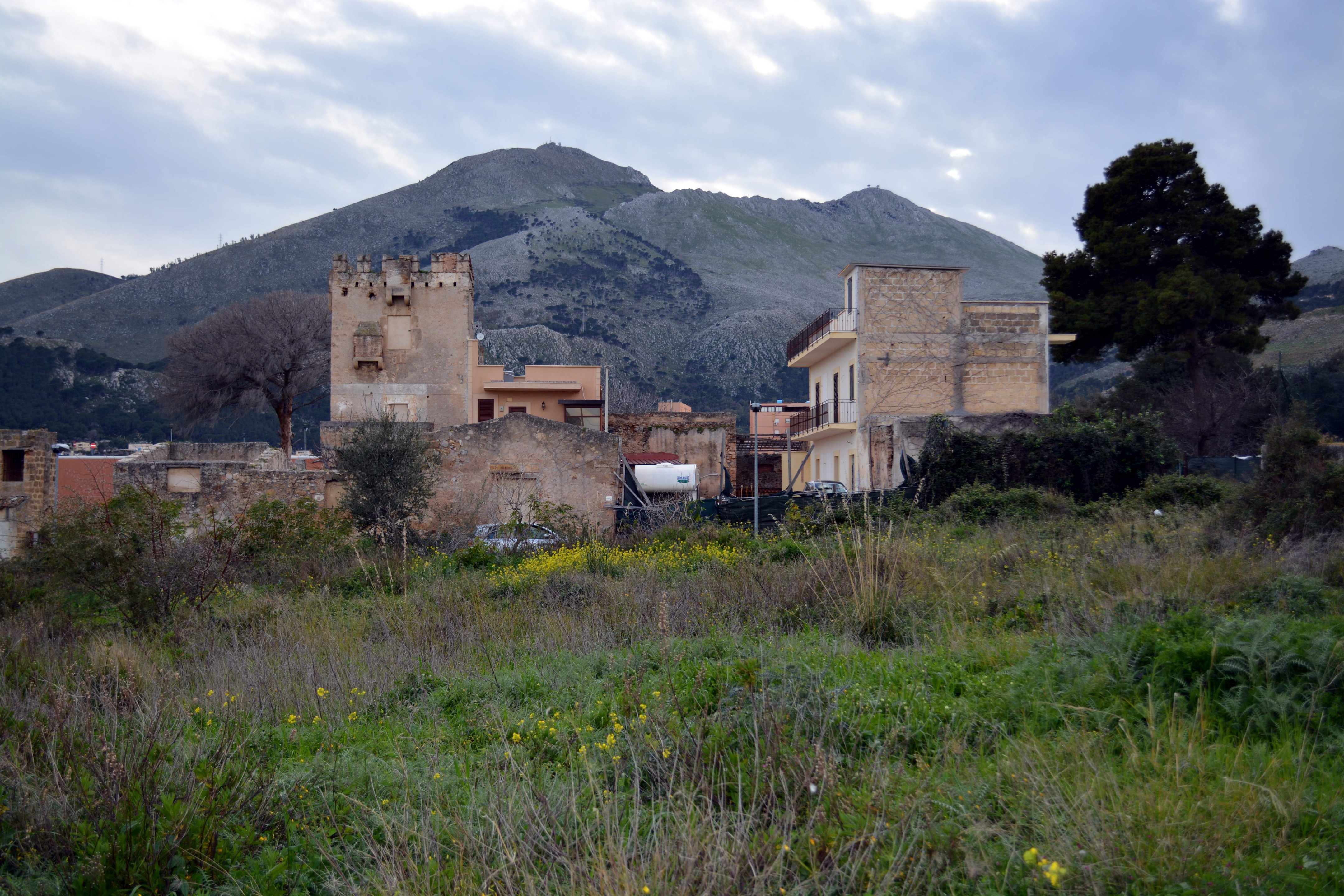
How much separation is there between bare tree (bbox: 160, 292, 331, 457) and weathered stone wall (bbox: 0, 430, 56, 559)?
11.6 m

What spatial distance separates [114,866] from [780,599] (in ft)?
18.4

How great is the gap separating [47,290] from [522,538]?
4231 inches

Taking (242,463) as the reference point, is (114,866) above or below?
below

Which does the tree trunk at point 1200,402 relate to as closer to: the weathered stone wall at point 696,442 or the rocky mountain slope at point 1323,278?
the rocky mountain slope at point 1323,278

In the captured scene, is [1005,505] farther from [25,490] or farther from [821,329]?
[25,490]

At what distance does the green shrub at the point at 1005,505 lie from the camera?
1548 cm

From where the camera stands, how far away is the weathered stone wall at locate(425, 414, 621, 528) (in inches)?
850

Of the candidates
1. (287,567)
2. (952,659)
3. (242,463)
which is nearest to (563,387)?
(242,463)

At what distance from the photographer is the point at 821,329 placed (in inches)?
1262

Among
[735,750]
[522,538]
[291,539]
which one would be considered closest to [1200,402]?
[522,538]

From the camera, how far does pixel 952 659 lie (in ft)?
18.0

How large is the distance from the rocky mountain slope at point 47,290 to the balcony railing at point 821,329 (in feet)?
278

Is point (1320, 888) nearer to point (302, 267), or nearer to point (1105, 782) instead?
point (1105, 782)

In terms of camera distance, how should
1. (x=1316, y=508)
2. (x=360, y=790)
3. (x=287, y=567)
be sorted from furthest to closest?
(x=287, y=567), (x=1316, y=508), (x=360, y=790)
